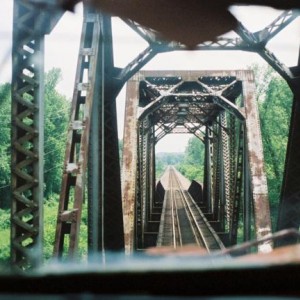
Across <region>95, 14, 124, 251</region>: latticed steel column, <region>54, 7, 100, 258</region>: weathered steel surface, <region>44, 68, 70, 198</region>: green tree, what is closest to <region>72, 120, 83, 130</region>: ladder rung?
<region>54, 7, 100, 258</region>: weathered steel surface

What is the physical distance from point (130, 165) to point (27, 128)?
5286 mm

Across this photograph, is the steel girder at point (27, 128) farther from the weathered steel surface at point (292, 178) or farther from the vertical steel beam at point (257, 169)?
the vertical steel beam at point (257, 169)

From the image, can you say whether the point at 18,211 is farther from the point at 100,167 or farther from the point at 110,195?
the point at 110,195

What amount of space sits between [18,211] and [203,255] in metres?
2.68

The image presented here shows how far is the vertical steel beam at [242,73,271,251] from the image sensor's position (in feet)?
25.2

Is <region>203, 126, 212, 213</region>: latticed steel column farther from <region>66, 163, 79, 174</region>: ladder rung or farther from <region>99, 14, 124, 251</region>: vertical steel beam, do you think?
<region>66, 163, 79, 174</region>: ladder rung

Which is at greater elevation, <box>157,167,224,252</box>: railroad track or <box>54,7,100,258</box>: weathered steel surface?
<box>54,7,100,258</box>: weathered steel surface

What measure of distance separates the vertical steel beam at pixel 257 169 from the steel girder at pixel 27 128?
518 centimetres

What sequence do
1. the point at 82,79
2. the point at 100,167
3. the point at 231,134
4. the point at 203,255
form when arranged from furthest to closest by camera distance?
the point at 231,134 → the point at 100,167 → the point at 82,79 → the point at 203,255

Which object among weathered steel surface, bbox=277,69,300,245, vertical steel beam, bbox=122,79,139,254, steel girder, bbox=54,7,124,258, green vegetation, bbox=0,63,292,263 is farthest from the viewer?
green vegetation, bbox=0,63,292,263

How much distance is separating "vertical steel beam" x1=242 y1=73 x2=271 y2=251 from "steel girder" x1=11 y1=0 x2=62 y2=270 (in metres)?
5.18

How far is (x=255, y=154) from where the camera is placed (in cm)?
879

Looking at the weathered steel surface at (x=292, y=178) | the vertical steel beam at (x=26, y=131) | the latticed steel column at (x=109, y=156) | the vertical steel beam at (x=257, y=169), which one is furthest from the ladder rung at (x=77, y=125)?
the vertical steel beam at (x=257, y=169)

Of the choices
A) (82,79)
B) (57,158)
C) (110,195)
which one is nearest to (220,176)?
(110,195)
